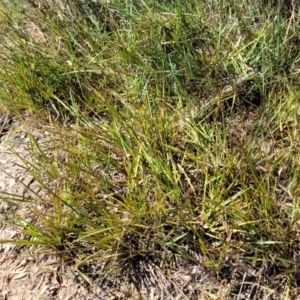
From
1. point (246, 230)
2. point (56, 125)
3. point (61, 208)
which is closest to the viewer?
point (246, 230)

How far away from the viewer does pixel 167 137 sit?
7.43ft

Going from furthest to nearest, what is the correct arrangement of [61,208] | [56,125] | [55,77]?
1. [55,77]
2. [56,125]
3. [61,208]

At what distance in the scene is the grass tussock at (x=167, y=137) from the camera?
202 centimetres

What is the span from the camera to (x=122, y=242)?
2.02 m

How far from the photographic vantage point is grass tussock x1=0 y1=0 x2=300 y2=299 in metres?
2.02

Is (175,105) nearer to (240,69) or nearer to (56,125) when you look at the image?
(240,69)

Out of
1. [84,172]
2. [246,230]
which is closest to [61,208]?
[84,172]

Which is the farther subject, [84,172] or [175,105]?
[175,105]

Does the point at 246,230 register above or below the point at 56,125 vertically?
below

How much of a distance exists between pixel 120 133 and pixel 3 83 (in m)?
0.76

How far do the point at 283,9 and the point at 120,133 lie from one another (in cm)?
112

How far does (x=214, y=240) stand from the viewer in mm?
2074

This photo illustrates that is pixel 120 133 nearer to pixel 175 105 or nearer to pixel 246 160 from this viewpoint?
pixel 175 105

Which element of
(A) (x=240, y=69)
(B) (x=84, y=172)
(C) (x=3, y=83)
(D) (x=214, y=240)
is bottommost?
(D) (x=214, y=240)
